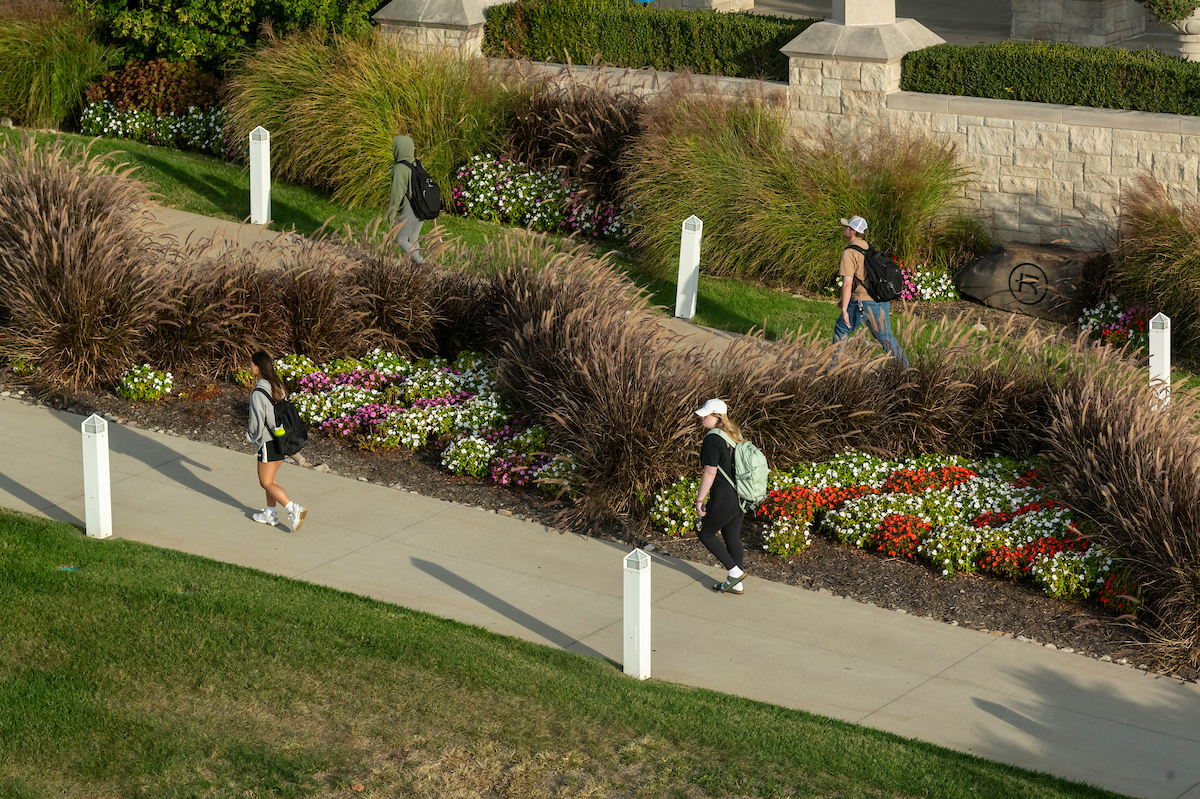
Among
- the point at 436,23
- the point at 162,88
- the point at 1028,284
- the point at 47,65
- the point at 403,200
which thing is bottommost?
the point at 1028,284

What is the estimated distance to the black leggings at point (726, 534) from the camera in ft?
30.7

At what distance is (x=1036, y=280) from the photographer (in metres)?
15.0

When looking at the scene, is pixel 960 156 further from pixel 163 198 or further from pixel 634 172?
pixel 163 198

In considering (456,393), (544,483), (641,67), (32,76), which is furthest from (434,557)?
(32,76)

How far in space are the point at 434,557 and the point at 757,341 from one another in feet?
11.2

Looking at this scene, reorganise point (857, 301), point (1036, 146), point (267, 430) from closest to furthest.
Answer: point (267, 430), point (857, 301), point (1036, 146)

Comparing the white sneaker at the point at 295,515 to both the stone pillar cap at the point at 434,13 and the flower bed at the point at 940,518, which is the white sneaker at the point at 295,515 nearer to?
the flower bed at the point at 940,518

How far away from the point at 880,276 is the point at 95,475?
6.71 meters

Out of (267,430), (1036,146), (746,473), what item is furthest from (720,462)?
(1036,146)

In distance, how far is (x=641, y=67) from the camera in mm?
18547

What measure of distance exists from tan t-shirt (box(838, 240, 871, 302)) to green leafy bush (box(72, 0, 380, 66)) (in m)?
9.02

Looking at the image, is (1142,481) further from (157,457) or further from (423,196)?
(423,196)

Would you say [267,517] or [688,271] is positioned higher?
[688,271]

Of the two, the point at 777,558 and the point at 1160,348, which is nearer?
the point at 777,558
